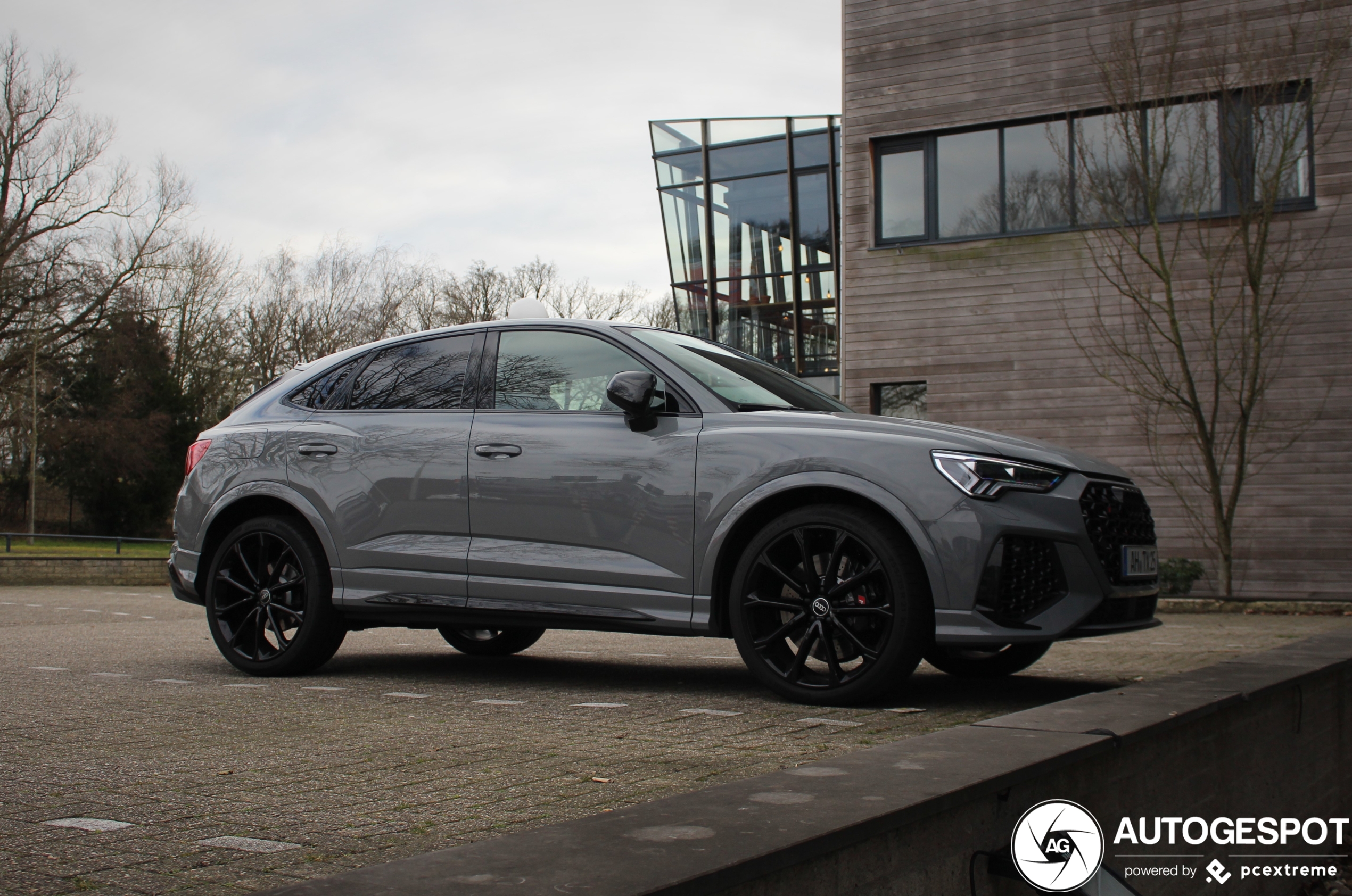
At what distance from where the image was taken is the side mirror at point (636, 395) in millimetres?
4852

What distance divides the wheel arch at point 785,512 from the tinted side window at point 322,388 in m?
2.41

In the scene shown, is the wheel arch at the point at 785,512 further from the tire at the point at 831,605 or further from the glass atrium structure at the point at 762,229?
the glass atrium structure at the point at 762,229

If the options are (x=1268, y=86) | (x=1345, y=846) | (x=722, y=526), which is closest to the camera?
(x=722, y=526)

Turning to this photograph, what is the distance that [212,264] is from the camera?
143 feet

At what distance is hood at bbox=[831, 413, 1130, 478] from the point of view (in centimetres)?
445

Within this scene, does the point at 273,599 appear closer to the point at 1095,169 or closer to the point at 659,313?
the point at 1095,169

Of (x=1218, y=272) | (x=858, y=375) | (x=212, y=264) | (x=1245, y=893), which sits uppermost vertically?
(x=212, y=264)

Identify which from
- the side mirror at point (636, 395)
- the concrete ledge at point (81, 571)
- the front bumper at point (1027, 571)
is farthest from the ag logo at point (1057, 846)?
the concrete ledge at point (81, 571)

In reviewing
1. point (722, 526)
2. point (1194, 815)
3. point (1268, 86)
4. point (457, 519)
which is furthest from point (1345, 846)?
point (1268, 86)

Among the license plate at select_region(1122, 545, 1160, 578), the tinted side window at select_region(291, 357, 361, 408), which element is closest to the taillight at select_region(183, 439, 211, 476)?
the tinted side window at select_region(291, 357, 361, 408)

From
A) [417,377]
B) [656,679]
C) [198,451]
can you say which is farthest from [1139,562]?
[198,451]

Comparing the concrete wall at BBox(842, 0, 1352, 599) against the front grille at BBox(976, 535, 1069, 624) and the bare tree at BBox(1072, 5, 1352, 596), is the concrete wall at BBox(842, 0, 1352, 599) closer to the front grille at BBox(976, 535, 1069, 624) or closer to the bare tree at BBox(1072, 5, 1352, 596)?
the bare tree at BBox(1072, 5, 1352, 596)

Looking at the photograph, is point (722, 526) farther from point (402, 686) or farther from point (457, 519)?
point (402, 686)

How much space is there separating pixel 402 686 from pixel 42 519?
46.4m
